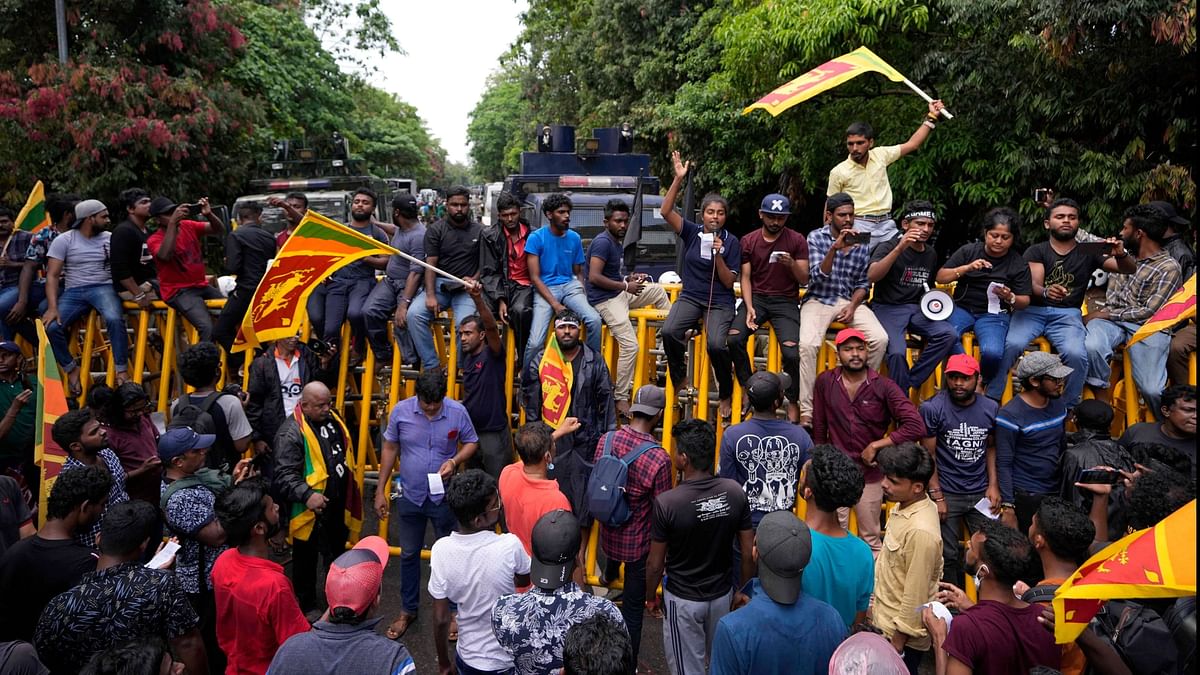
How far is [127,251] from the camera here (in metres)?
8.25

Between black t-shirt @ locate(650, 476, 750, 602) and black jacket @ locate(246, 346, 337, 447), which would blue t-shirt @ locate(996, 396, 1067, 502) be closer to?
black t-shirt @ locate(650, 476, 750, 602)

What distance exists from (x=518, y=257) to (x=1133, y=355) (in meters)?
5.02

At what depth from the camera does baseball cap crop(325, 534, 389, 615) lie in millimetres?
3652

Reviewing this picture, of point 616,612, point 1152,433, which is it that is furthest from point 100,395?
point 1152,433

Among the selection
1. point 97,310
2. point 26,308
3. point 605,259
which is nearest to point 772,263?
point 605,259

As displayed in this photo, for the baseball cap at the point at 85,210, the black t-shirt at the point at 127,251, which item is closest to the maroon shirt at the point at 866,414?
the black t-shirt at the point at 127,251

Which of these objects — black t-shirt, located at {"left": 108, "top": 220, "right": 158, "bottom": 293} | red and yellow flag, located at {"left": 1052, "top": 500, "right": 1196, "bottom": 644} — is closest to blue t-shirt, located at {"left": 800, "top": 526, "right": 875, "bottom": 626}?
red and yellow flag, located at {"left": 1052, "top": 500, "right": 1196, "bottom": 644}

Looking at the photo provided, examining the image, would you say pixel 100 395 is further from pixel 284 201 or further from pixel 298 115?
pixel 298 115

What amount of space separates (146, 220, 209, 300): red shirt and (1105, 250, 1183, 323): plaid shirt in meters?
8.15

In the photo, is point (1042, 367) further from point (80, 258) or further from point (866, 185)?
point (80, 258)

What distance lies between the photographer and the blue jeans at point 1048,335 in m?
6.58

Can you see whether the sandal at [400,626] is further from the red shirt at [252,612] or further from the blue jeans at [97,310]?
the blue jeans at [97,310]

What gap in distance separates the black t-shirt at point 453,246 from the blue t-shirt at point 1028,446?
4.49 metres

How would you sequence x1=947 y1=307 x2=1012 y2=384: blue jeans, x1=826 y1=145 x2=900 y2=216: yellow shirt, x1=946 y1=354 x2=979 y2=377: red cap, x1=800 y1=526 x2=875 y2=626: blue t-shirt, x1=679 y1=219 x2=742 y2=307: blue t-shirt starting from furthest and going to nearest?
x1=826 y1=145 x2=900 y2=216: yellow shirt → x1=679 y1=219 x2=742 y2=307: blue t-shirt → x1=947 y1=307 x2=1012 y2=384: blue jeans → x1=946 y1=354 x2=979 y2=377: red cap → x1=800 y1=526 x2=875 y2=626: blue t-shirt
